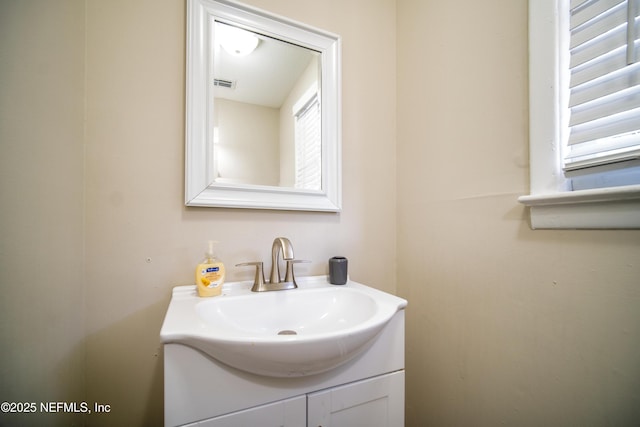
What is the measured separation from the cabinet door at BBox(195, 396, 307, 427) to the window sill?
0.71m

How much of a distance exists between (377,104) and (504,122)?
1.74ft

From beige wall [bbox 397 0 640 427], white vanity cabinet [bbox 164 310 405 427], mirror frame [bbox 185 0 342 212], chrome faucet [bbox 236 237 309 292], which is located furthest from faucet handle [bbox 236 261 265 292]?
beige wall [bbox 397 0 640 427]

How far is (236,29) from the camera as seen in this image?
84 centimetres

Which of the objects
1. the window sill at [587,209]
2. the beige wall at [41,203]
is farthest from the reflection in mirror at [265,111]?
the window sill at [587,209]

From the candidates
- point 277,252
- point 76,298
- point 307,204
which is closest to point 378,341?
point 277,252

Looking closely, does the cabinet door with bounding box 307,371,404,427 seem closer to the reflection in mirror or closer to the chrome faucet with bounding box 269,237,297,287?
the chrome faucet with bounding box 269,237,297,287

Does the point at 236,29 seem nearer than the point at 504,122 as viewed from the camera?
No

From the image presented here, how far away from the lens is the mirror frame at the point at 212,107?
2.54 feet

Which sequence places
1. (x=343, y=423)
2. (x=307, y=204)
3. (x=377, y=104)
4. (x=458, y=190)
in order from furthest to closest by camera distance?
1. (x=377, y=104)
2. (x=307, y=204)
3. (x=458, y=190)
4. (x=343, y=423)

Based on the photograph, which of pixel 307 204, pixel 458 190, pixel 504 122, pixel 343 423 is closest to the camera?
pixel 343 423

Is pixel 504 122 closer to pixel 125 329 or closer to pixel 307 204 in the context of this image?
pixel 307 204

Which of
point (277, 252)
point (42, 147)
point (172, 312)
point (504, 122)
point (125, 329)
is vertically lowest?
point (125, 329)

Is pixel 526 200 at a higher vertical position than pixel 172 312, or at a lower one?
higher

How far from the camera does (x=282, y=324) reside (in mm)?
743
